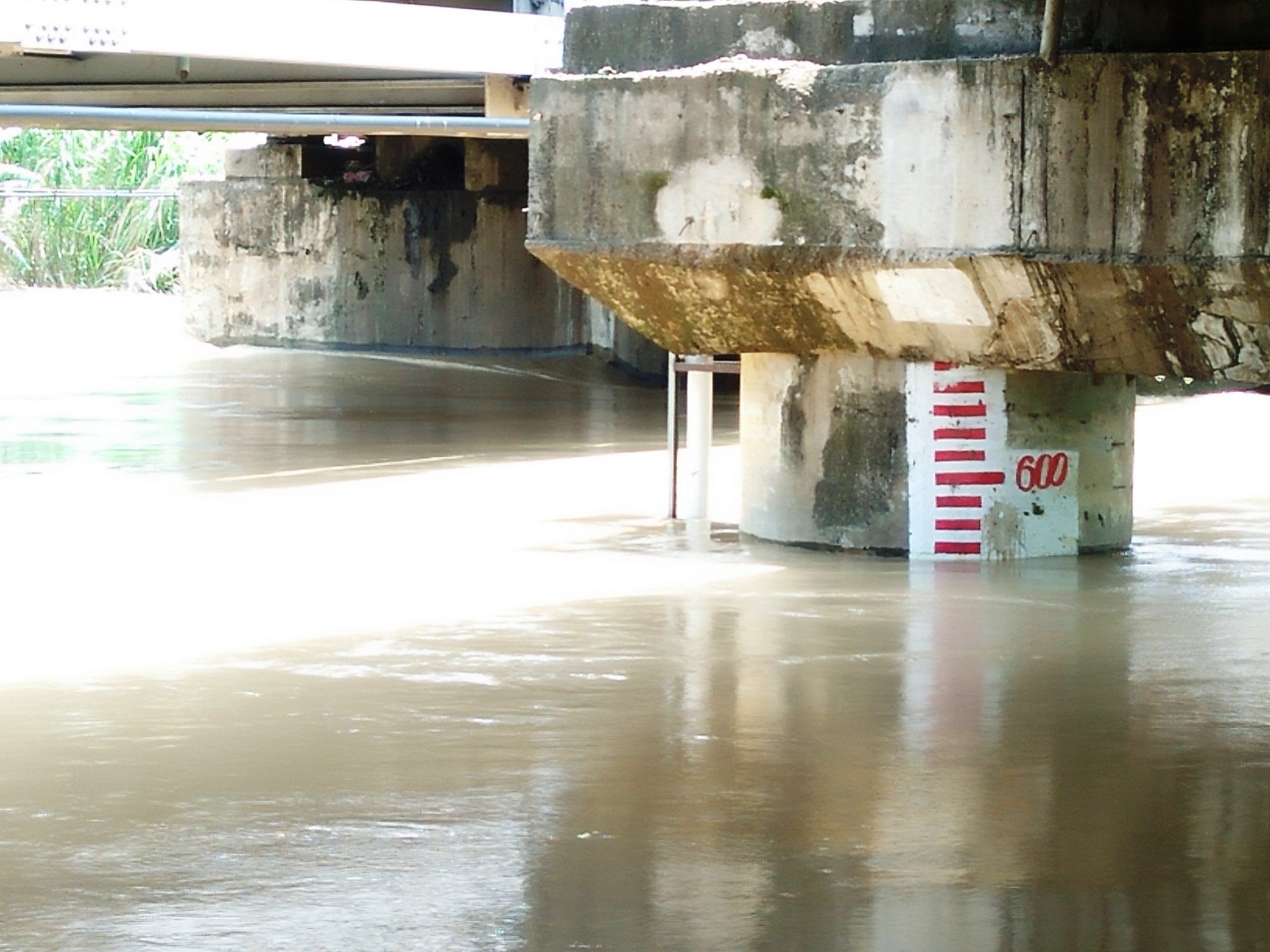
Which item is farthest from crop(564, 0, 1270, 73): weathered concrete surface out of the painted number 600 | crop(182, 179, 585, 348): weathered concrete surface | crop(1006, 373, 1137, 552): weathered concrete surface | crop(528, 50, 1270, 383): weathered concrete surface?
crop(182, 179, 585, 348): weathered concrete surface

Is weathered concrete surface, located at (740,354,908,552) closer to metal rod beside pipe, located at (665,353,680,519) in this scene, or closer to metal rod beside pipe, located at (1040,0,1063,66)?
metal rod beside pipe, located at (665,353,680,519)

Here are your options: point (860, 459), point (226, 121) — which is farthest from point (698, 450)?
point (226, 121)

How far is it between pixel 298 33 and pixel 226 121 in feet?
5.55

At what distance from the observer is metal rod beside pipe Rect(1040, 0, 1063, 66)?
8.14m

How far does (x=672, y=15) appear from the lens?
31.8ft

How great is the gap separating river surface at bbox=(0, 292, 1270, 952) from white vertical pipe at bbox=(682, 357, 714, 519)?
0.33m

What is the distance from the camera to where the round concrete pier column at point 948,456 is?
962cm

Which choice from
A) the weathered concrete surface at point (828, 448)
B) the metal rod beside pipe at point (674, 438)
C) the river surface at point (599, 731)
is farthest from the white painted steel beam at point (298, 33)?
the river surface at point (599, 731)

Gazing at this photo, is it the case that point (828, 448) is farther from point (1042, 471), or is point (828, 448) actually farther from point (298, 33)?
point (298, 33)

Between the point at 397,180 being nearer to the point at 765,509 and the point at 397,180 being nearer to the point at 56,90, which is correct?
the point at 56,90

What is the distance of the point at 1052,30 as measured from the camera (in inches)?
320

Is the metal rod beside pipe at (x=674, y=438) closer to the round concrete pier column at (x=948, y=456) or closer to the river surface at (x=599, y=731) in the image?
the river surface at (x=599, y=731)

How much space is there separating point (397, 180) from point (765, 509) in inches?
542

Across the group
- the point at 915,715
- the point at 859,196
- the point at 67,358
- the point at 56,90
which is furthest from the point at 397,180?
the point at 915,715
